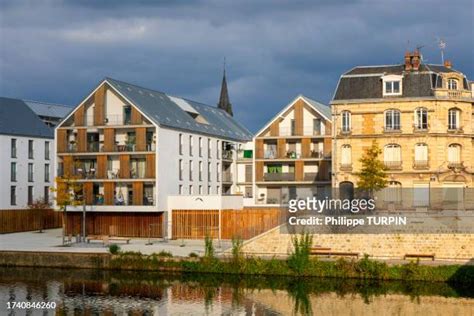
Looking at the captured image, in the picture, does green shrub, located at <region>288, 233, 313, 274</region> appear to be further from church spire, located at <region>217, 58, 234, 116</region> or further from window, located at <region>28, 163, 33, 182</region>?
church spire, located at <region>217, 58, 234, 116</region>

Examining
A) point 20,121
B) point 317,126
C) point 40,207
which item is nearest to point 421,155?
point 317,126

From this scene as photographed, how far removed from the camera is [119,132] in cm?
5641

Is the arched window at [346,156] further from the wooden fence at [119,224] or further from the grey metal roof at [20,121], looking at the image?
the grey metal roof at [20,121]

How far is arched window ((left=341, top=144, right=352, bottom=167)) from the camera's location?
5324 centimetres

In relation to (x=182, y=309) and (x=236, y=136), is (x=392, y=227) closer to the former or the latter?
(x=182, y=309)

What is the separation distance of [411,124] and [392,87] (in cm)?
286

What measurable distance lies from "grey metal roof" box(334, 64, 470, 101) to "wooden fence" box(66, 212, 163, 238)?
15512 millimetres

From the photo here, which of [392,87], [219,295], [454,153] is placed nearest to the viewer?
[219,295]

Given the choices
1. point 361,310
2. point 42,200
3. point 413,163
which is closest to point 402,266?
point 361,310

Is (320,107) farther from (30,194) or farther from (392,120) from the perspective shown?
(30,194)

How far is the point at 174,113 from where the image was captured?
6075cm

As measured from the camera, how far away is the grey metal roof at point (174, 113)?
55.9 m

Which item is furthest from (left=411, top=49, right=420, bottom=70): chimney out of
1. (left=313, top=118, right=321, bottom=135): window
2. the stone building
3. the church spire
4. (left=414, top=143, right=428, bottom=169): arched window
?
the church spire
